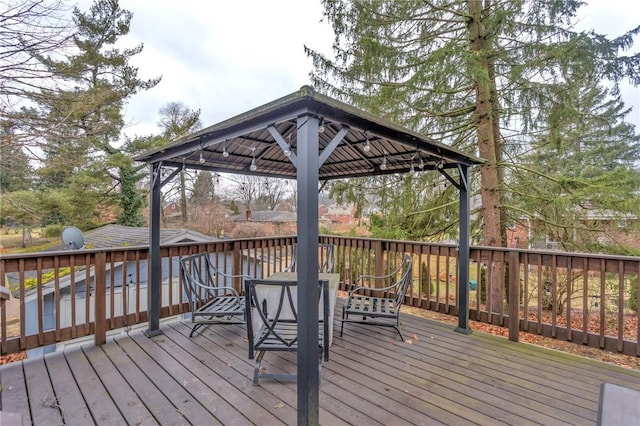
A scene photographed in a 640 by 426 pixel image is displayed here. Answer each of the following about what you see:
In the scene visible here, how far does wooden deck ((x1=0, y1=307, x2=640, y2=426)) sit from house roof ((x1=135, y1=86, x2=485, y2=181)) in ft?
6.35

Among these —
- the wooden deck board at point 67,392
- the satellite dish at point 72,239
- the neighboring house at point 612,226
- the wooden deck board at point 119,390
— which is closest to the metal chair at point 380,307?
the wooden deck board at point 119,390

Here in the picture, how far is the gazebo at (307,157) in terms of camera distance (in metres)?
2.10

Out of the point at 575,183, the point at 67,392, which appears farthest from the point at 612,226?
the point at 67,392

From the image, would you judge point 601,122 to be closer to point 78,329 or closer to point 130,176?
point 78,329

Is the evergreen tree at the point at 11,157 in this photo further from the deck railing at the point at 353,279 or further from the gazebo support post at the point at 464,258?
the gazebo support post at the point at 464,258

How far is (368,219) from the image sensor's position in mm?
7438

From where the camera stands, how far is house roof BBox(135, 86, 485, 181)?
2201 millimetres

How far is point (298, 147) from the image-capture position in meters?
2.12

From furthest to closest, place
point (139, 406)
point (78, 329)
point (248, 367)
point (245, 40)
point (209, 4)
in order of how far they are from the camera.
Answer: point (245, 40) < point (209, 4) < point (78, 329) < point (248, 367) < point (139, 406)

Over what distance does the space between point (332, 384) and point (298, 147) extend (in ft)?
6.72

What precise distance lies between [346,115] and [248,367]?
2.52m

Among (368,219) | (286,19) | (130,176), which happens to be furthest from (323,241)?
(130,176)

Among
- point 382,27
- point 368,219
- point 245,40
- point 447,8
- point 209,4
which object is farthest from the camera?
point 245,40

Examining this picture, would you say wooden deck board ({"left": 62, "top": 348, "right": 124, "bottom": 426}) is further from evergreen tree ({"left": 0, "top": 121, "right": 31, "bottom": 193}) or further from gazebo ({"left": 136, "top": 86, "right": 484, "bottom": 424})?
evergreen tree ({"left": 0, "top": 121, "right": 31, "bottom": 193})
